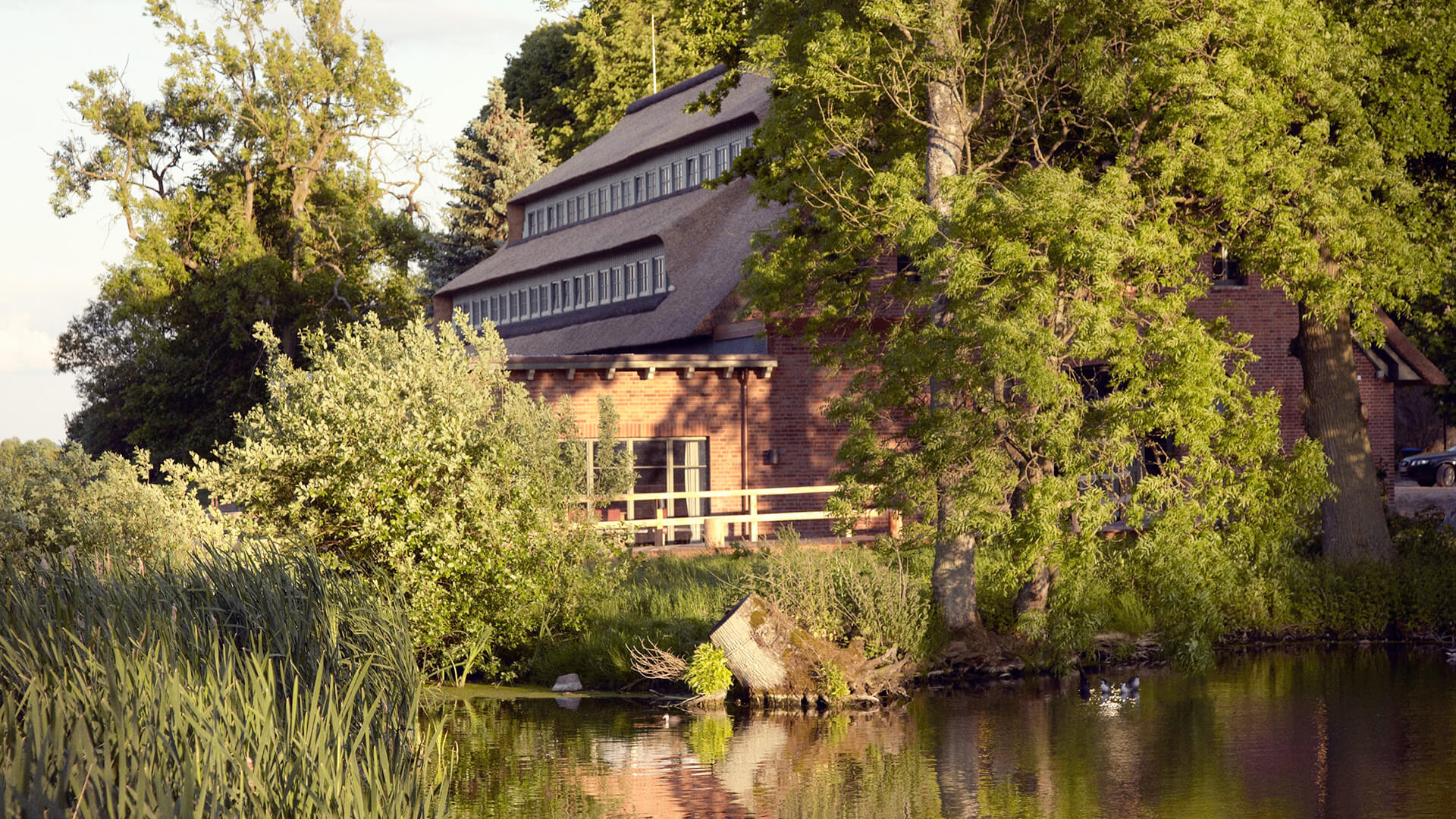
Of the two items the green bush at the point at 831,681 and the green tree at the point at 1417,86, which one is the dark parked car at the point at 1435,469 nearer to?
the green tree at the point at 1417,86

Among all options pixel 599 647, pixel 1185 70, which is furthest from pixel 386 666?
pixel 1185 70

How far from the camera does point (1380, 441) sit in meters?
34.5

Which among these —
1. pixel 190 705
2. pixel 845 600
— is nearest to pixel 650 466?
pixel 845 600

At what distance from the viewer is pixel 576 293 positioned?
41.6m

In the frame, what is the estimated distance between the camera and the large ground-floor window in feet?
103

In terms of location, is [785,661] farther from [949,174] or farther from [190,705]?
[190,705]

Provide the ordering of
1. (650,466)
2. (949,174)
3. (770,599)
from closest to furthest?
(770,599) < (949,174) < (650,466)

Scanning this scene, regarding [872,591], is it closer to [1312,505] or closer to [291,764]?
[1312,505]

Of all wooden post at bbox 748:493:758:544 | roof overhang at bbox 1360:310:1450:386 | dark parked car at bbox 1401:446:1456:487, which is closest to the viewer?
wooden post at bbox 748:493:758:544

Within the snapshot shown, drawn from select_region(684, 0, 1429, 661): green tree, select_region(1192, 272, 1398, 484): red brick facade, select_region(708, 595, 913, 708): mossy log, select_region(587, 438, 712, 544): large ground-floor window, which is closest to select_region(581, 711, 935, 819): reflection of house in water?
select_region(708, 595, 913, 708): mossy log

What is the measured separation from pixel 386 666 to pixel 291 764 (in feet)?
17.6

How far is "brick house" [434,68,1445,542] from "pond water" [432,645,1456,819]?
7.80 m

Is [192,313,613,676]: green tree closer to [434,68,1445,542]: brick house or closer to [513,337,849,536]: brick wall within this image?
[434,68,1445,542]: brick house

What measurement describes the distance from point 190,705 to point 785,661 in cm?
1148
